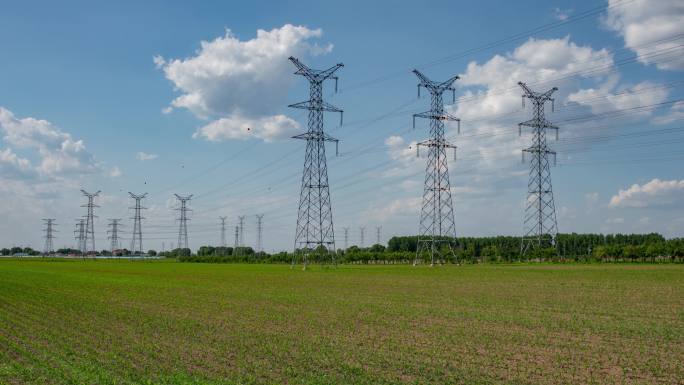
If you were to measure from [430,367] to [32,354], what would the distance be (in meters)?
12.6

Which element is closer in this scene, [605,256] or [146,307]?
[146,307]

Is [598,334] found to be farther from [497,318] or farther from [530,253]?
[530,253]

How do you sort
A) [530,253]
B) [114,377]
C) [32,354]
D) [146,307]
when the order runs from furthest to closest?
1. [530,253]
2. [146,307]
3. [32,354]
4. [114,377]

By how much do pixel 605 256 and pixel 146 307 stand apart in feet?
327

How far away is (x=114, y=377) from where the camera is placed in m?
16.1

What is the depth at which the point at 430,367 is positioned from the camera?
17.1 metres

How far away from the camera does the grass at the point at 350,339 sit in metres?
16.4

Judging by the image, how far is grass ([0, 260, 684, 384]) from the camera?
16.4 meters

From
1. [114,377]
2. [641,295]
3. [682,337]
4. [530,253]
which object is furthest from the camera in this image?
[530,253]

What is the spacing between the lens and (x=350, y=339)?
73.3 feet

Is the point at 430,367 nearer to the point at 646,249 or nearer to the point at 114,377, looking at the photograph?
the point at 114,377

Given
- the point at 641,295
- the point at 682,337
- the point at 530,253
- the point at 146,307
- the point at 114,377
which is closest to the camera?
the point at 114,377

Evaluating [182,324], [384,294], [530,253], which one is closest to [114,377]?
[182,324]

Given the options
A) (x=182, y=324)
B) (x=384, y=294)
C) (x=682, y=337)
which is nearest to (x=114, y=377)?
(x=182, y=324)
